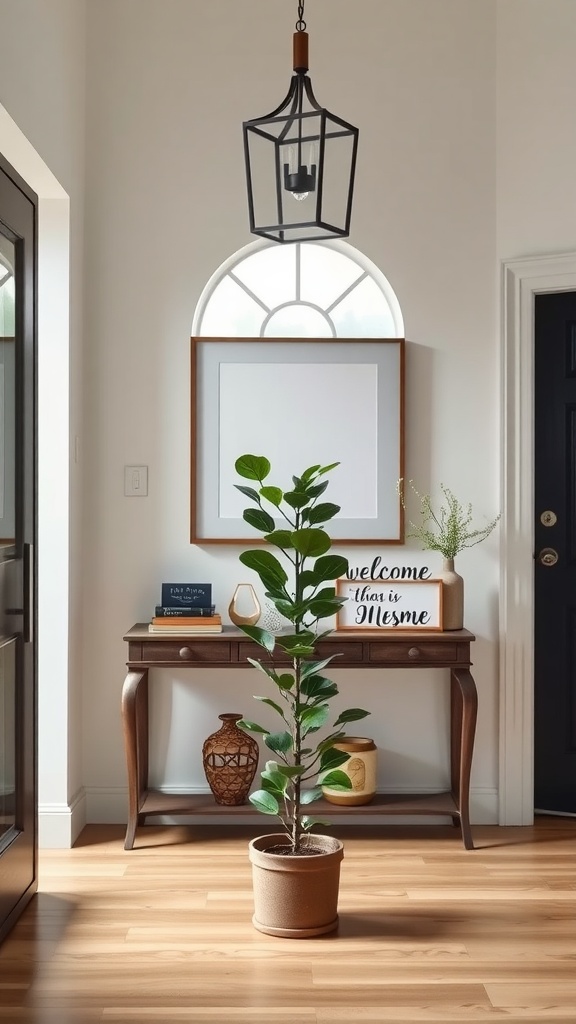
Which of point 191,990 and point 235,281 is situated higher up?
point 235,281

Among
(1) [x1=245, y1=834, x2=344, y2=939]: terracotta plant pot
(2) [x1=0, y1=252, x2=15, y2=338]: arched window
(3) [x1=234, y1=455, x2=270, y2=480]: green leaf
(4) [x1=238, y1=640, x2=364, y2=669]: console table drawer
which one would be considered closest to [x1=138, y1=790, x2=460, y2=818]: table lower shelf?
(4) [x1=238, y1=640, x2=364, y2=669]: console table drawer

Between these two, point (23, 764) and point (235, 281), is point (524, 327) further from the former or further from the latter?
point (23, 764)

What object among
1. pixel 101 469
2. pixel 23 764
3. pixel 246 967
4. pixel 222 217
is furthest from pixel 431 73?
pixel 246 967

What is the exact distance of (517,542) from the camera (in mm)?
4121

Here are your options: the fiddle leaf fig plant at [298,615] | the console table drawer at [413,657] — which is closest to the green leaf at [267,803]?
the fiddle leaf fig plant at [298,615]

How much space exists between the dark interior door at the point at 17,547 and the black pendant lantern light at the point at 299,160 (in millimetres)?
857

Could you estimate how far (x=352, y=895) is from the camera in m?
3.31

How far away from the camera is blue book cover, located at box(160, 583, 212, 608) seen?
3965 mm

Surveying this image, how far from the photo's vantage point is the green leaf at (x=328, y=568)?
3.03 m

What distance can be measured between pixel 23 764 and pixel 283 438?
1680 millimetres

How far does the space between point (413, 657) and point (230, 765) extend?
0.80 m

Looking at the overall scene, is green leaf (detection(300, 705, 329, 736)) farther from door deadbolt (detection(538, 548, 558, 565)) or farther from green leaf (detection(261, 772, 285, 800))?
door deadbolt (detection(538, 548, 558, 565))

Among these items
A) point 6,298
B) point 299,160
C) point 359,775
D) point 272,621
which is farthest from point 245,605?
point 299,160

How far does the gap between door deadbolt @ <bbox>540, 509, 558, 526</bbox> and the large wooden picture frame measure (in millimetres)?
578
